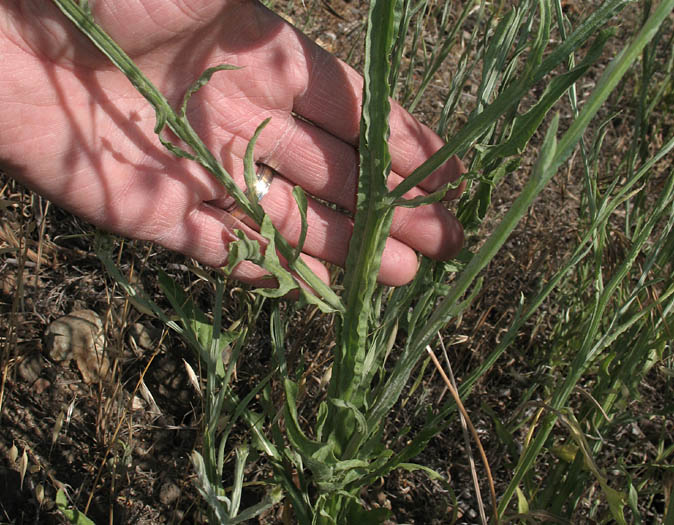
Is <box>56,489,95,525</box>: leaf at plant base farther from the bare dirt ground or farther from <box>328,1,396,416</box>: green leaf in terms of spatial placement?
<box>328,1,396,416</box>: green leaf

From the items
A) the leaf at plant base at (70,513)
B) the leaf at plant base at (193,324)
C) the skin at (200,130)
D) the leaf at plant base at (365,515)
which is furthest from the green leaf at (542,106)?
the leaf at plant base at (70,513)

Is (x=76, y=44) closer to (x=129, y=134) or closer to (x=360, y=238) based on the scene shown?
(x=129, y=134)

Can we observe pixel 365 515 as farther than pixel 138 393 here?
No

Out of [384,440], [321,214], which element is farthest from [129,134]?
[384,440]

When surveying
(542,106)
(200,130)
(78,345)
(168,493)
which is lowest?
(168,493)

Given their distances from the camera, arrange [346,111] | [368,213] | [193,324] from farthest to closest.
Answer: [346,111] → [193,324] → [368,213]

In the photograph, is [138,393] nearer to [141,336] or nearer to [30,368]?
[141,336]

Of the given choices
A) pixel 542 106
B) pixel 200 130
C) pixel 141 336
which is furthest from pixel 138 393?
pixel 542 106
